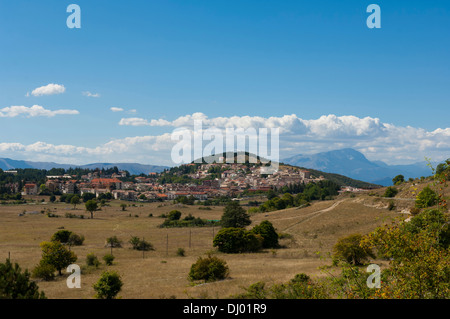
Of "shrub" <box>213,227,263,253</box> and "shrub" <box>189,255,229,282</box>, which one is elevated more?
"shrub" <box>189,255,229,282</box>

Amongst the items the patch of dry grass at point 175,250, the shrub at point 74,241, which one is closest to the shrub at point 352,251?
the patch of dry grass at point 175,250

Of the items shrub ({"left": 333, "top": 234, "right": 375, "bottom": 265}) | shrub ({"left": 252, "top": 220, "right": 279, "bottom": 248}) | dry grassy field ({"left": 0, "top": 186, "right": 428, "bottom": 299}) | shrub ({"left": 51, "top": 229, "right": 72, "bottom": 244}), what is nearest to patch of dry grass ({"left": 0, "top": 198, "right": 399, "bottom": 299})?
dry grassy field ({"left": 0, "top": 186, "right": 428, "bottom": 299})

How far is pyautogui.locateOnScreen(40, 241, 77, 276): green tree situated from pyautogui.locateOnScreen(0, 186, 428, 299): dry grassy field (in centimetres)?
118

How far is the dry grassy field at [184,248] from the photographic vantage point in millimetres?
26297

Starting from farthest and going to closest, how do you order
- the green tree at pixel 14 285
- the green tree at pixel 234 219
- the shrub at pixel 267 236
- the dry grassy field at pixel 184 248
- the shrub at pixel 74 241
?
the green tree at pixel 234 219
the shrub at pixel 74 241
the shrub at pixel 267 236
the dry grassy field at pixel 184 248
the green tree at pixel 14 285

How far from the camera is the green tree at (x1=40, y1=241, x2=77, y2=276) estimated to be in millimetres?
33125

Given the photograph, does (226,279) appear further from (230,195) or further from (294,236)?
(230,195)

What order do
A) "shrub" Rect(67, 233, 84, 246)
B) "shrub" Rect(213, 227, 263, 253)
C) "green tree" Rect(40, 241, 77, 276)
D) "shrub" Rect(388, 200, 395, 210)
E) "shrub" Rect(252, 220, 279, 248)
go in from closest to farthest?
1. "green tree" Rect(40, 241, 77, 276)
2. "shrub" Rect(213, 227, 263, 253)
3. "shrub" Rect(252, 220, 279, 248)
4. "shrub" Rect(67, 233, 84, 246)
5. "shrub" Rect(388, 200, 395, 210)

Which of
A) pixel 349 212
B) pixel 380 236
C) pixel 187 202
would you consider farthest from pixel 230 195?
pixel 380 236

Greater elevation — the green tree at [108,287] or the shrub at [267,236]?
the green tree at [108,287]

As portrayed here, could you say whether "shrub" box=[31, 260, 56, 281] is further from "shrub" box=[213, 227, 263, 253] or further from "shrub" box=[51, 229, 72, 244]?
"shrub" box=[213, 227, 263, 253]

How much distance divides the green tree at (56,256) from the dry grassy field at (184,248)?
1179 mm

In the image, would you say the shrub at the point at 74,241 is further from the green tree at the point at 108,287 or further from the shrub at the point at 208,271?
the green tree at the point at 108,287
